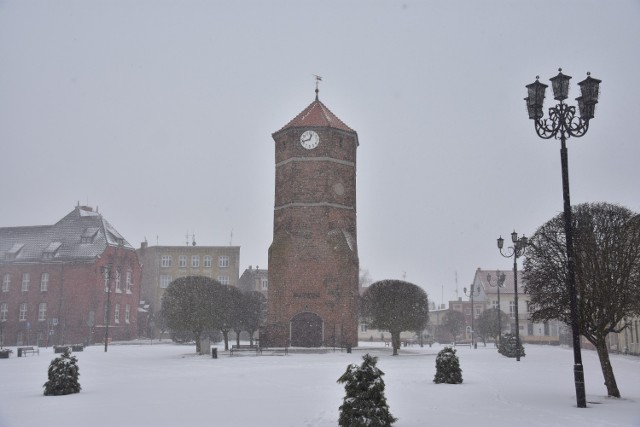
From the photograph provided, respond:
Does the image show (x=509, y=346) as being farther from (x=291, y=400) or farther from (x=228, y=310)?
(x=291, y=400)

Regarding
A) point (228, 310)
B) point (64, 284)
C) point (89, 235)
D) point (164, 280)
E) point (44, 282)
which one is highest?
point (89, 235)

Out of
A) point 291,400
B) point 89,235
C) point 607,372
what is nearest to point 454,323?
point 89,235

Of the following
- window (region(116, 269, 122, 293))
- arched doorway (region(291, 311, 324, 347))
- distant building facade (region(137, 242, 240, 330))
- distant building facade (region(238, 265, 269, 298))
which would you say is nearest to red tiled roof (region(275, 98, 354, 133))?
arched doorway (region(291, 311, 324, 347))

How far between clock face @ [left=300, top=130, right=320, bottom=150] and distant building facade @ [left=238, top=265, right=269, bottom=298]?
155ft

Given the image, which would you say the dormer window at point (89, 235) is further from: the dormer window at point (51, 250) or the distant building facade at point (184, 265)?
the distant building facade at point (184, 265)

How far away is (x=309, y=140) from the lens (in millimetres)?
44531

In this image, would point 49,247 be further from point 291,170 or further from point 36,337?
point 291,170

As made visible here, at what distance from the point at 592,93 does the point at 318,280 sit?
30408 mm

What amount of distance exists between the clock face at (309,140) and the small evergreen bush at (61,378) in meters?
29.9

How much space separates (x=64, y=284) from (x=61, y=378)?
46.9m

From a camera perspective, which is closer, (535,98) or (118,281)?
(535,98)

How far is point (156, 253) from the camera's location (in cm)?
8719

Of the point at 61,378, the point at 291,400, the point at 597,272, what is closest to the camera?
the point at 291,400

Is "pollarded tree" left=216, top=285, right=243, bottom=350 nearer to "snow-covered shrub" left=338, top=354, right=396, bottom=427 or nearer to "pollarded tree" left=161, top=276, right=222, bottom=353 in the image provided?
"pollarded tree" left=161, top=276, right=222, bottom=353
